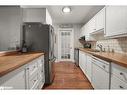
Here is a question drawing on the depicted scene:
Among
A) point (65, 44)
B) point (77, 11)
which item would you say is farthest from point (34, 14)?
point (65, 44)

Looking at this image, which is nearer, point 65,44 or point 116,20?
point 116,20

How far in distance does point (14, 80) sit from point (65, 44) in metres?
6.03

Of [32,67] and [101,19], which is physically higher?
[101,19]

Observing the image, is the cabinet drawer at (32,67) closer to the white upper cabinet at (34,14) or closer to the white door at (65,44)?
the white upper cabinet at (34,14)

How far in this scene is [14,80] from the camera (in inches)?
53.8

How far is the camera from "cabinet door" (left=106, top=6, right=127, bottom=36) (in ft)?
6.65

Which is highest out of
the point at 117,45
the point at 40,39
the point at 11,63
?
the point at 40,39

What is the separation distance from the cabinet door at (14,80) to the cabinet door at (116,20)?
1681 millimetres

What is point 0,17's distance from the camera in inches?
126

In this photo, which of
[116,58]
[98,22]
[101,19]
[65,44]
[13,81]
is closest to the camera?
[13,81]

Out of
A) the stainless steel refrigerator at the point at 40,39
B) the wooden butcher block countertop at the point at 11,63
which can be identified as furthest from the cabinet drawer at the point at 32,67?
the stainless steel refrigerator at the point at 40,39

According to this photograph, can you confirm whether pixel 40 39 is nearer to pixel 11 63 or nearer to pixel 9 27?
pixel 9 27

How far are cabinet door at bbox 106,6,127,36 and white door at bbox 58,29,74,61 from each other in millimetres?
4612
